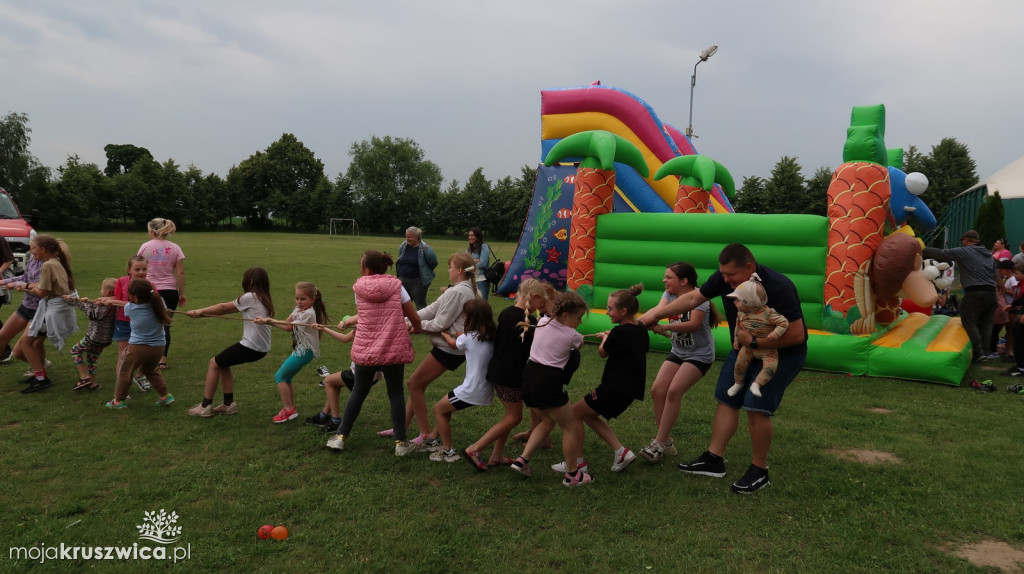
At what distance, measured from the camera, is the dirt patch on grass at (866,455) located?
4.66 m

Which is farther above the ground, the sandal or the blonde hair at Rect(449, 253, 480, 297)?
the blonde hair at Rect(449, 253, 480, 297)

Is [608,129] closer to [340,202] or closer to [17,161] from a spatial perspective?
[17,161]

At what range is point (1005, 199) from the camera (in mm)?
20734

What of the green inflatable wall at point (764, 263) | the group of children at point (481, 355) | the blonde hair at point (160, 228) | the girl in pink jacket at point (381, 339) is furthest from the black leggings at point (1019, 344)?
the blonde hair at point (160, 228)

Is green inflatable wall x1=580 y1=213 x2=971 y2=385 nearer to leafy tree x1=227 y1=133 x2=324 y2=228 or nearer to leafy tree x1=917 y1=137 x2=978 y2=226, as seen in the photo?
leafy tree x1=917 y1=137 x2=978 y2=226

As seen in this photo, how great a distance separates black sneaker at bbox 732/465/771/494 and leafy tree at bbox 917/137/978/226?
39.4 meters

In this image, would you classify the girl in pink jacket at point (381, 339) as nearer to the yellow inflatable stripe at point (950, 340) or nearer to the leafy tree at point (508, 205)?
the yellow inflatable stripe at point (950, 340)

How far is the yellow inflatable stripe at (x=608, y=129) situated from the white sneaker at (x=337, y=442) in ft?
26.3

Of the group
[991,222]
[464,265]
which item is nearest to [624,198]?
[464,265]

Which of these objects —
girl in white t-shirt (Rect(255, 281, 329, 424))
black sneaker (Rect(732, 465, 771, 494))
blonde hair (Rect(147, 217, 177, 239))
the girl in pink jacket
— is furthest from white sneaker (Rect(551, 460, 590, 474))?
blonde hair (Rect(147, 217, 177, 239))

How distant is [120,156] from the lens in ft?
259

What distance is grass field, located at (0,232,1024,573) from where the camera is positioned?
3234mm

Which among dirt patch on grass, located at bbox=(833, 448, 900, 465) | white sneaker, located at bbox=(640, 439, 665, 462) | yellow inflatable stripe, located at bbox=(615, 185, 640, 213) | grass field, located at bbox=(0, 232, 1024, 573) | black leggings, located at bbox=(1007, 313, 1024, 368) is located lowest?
grass field, located at bbox=(0, 232, 1024, 573)

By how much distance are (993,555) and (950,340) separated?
498 centimetres
